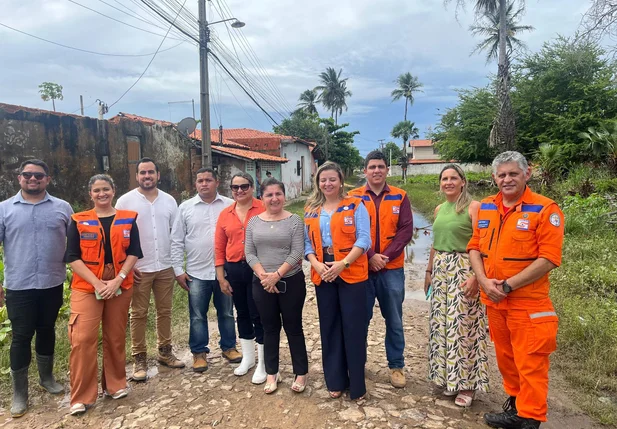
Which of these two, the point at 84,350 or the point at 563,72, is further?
the point at 563,72

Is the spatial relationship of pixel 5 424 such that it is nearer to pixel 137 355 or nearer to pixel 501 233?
pixel 137 355

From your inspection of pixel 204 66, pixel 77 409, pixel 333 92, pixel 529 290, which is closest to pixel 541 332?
pixel 529 290

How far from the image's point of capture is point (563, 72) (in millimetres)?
18250

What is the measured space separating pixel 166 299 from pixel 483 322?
9.06 feet

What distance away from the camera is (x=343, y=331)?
3.23 meters

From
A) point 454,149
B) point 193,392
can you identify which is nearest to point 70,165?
point 193,392

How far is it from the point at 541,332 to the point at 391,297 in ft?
3.70

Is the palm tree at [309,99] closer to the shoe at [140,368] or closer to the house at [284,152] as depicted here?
the house at [284,152]

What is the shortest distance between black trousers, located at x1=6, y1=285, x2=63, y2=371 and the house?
59.9 ft

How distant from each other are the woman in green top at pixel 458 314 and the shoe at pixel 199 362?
2058 millimetres

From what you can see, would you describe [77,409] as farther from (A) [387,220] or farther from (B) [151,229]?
(A) [387,220]

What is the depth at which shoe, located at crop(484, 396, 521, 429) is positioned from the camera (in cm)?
285

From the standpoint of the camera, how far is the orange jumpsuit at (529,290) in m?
2.63

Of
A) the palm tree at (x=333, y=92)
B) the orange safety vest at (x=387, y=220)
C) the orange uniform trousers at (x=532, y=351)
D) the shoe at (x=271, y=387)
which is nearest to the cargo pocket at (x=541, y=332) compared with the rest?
the orange uniform trousers at (x=532, y=351)
